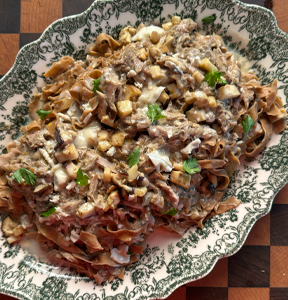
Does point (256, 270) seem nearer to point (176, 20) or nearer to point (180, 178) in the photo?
point (180, 178)

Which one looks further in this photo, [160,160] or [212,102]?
[212,102]

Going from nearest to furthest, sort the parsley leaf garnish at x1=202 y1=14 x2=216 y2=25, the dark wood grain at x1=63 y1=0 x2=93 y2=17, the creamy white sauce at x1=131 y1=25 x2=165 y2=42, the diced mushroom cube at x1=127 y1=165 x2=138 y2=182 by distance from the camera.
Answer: the diced mushroom cube at x1=127 y1=165 x2=138 y2=182 → the creamy white sauce at x1=131 y1=25 x2=165 y2=42 → the parsley leaf garnish at x1=202 y1=14 x2=216 y2=25 → the dark wood grain at x1=63 y1=0 x2=93 y2=17

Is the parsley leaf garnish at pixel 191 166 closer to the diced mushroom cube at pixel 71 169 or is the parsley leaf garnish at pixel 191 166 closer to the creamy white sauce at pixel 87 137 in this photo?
the creamy white sauce at pixel 87 137

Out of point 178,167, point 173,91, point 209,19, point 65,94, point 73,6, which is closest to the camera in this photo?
Answer: point 178,167

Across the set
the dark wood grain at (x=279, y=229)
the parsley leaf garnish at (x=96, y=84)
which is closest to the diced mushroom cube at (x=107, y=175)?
the parsley leaf garnish at (x=96, y=84)

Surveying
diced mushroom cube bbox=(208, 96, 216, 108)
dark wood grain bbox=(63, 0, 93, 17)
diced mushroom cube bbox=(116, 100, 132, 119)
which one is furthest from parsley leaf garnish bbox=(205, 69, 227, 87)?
dark wood grain bbox=(63, 0, 93, 17)

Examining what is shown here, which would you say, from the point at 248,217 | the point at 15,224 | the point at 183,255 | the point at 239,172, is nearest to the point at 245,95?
the point at 239,172

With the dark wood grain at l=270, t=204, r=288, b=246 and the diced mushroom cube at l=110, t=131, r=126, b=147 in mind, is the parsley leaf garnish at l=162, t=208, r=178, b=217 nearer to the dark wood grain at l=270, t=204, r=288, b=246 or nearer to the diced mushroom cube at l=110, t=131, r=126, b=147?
the diced mushroom cube at l=110, t=131, r=126, b=147

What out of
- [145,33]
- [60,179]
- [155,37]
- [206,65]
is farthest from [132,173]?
[145,33]
